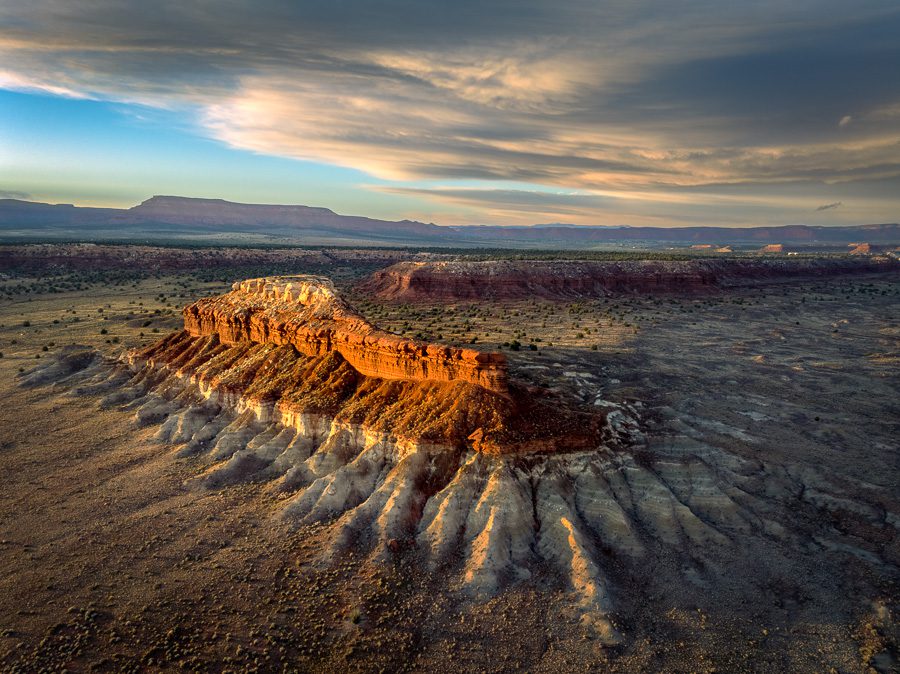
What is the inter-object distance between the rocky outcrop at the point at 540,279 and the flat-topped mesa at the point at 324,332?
53.0m

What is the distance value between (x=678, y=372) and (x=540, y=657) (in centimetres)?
3213

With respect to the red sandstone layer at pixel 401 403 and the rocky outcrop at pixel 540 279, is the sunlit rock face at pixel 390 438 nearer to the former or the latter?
the red sandstone layer at pixel 401 403

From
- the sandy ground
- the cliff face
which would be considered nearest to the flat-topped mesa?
the cliff face

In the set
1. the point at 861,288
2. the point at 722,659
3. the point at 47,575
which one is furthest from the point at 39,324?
the point at 861,288

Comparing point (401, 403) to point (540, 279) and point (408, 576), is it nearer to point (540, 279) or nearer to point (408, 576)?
point (408, 576)

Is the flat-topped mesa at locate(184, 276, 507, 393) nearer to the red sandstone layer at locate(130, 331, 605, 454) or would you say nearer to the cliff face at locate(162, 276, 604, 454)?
the cliff face at locate(162, 276, 604, 454)

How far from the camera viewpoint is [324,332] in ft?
102

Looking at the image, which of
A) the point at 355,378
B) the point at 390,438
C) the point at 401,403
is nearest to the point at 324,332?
the point at 355,378

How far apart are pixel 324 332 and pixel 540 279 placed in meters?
72.6

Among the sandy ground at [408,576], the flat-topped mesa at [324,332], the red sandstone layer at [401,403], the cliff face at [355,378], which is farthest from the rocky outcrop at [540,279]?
the sandy ground at [408,576]

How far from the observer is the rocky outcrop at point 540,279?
9450 centimetres

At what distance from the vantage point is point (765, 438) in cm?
2895

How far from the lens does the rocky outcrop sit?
9450 centimetres

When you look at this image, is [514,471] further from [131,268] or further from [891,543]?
Result: [131,268]
